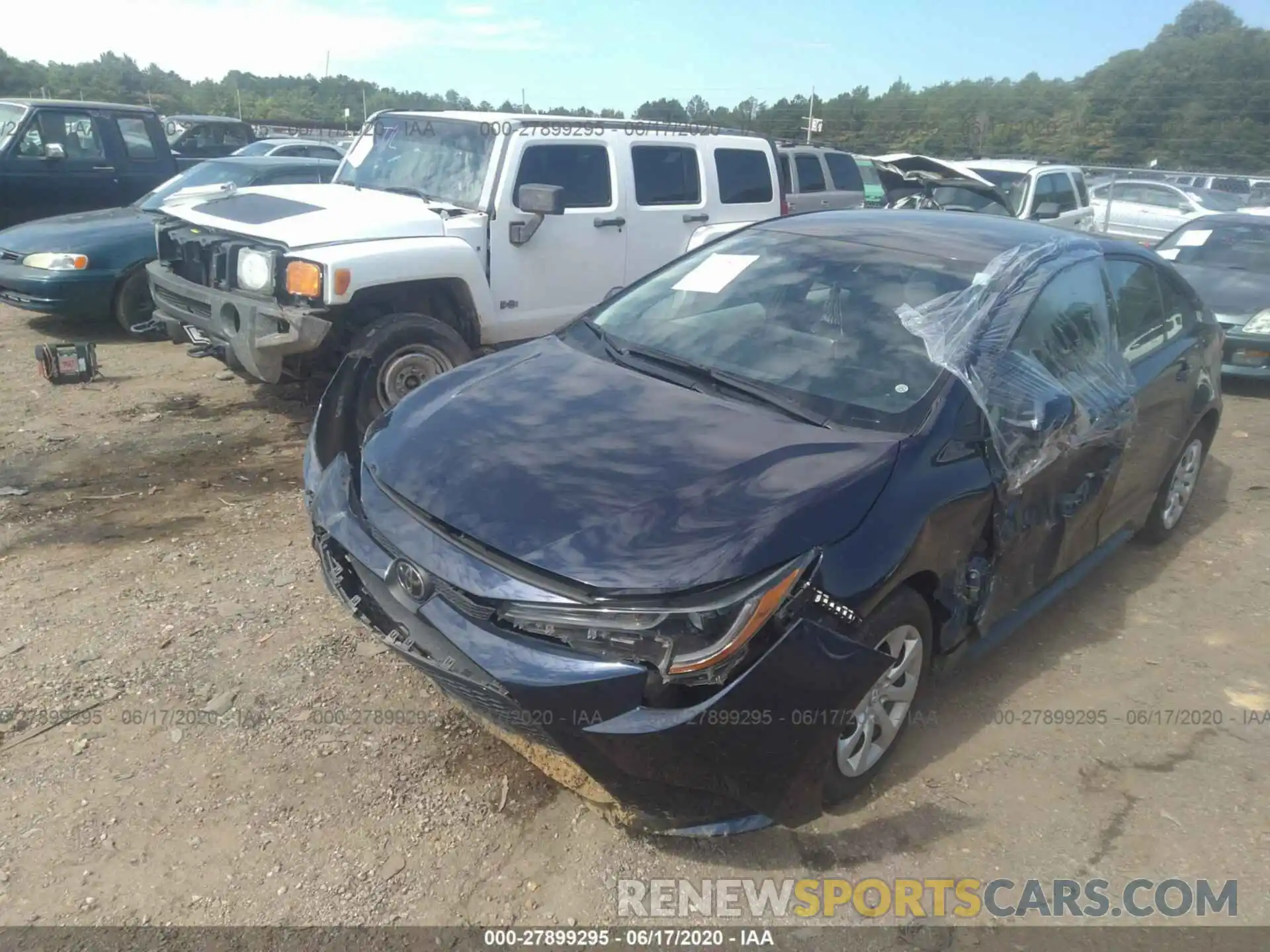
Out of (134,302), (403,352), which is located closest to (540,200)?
(403,352)

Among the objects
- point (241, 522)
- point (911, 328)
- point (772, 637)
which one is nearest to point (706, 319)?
point (911, 328)

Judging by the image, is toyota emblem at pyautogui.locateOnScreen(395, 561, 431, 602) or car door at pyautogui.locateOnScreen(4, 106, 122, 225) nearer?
toyota emblem at pyautogui.locateOnScreen(395, 561, 431, 602)

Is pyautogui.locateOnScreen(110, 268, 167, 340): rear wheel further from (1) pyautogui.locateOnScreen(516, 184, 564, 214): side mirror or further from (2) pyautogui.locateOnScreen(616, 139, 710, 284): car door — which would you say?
(2) pyautogui.locateOnScreen(616, 139, 710, 284): car door

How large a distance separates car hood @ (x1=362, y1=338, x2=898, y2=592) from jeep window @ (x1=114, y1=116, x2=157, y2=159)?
9011 mm

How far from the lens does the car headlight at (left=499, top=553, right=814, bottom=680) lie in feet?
7.60

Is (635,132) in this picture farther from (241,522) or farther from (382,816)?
(382,816)

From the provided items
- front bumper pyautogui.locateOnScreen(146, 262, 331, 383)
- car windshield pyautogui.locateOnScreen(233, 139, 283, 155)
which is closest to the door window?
car windshield pyautogui.locateOnScreen(233, 139, 283, 155)

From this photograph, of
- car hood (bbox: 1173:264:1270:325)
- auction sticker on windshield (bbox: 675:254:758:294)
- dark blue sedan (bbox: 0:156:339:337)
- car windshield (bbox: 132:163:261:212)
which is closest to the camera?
auction sticker on windshield (bbox: 675:254:758:294)

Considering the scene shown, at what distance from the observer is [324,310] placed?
5125 millimetres

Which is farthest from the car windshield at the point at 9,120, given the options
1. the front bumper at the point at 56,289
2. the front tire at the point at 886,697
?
the front tire at the point at 886,697

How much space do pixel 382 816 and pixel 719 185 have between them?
19.5 feet

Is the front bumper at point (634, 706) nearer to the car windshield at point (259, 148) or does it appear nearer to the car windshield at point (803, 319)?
the car windshield at point (803, 319)

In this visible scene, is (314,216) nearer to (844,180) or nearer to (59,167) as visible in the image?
(59,167)

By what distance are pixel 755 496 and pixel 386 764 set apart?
1445mm
